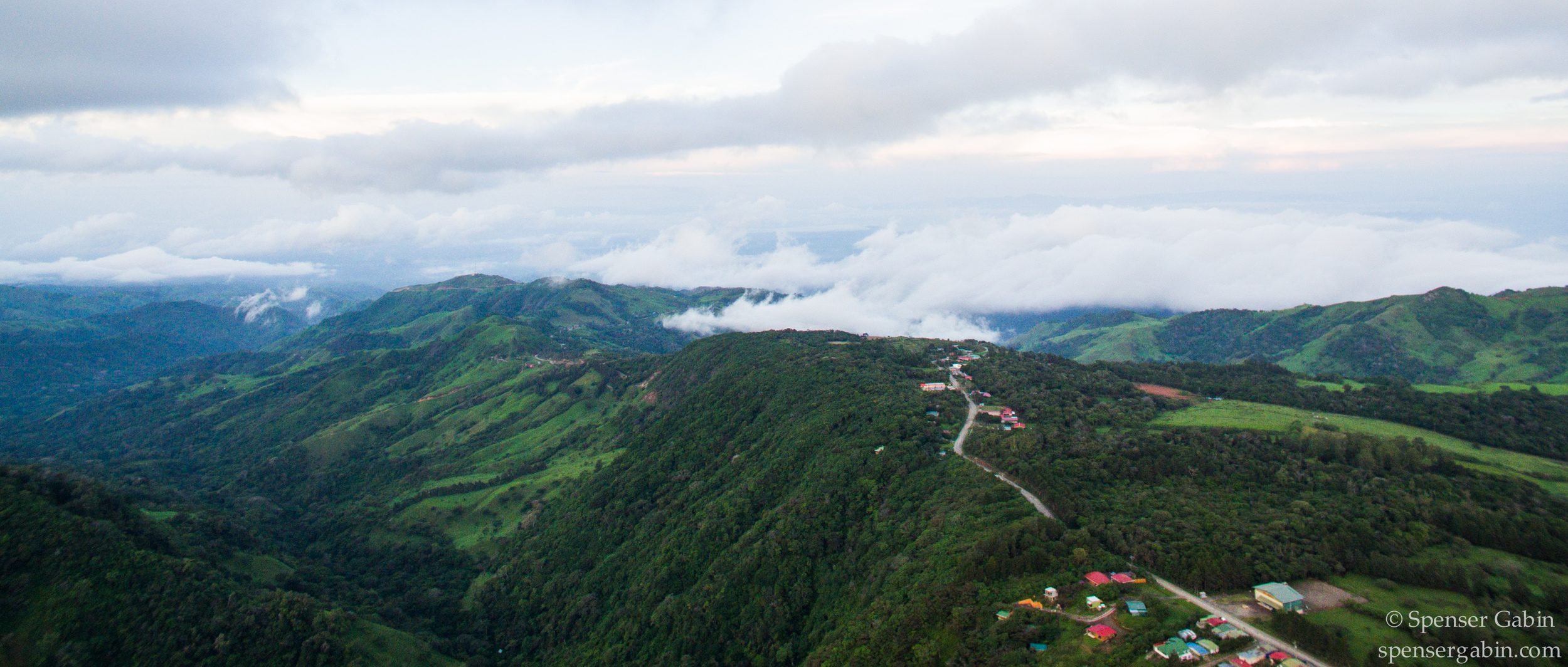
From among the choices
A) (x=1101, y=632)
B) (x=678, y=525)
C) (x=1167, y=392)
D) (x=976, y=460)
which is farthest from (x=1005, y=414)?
(x=1101, y=632)

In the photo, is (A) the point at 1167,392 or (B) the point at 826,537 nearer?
(B) the point at 826,537

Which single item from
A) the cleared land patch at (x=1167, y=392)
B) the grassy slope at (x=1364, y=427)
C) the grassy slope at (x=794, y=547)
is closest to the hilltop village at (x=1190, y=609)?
the grassy slope at (x=794, y=547)

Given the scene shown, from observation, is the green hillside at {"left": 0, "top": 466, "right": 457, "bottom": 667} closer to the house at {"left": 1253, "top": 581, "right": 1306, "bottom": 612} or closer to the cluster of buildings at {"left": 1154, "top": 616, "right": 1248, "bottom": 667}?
the cluster of buildings at {"left": 1154, "top": 616, "right": 1248, "bottom": 667}

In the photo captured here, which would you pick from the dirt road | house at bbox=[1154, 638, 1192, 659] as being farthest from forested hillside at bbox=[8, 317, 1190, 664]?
the dirt road

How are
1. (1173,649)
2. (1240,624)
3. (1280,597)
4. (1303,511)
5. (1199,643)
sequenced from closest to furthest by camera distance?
(1173,649) < (1199,643) < (1240,624) < (1280,597) < (1303,511)

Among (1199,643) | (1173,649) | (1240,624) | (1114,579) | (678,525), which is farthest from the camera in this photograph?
(678,525)

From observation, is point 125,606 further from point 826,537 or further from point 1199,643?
point 1199,643

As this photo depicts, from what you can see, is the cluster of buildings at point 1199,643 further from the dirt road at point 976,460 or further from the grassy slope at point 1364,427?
the grassy slope at point 1364,427

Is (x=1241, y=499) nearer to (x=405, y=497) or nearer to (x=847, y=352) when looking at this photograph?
(x=847, y=352)
